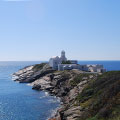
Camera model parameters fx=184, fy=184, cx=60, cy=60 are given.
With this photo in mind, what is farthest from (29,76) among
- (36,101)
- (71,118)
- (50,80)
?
(71,118)

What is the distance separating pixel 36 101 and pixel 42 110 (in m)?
12.2

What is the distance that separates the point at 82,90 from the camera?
58.4m

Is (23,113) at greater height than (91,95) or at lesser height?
lesser

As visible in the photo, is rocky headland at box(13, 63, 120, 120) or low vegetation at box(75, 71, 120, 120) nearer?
low vegetation at box(75, 71, 120, 120)

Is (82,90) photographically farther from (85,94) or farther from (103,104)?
(103,104)

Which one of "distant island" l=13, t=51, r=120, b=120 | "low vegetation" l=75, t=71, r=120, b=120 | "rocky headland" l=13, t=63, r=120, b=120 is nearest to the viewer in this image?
"low vegetation" l=75, t=71, r=120, b=120

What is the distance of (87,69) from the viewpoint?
11656 centimetres

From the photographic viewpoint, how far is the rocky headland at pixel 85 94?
3269 centimetres

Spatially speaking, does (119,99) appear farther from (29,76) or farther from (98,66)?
(29,76)

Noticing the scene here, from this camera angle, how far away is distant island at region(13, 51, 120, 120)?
34.2 m

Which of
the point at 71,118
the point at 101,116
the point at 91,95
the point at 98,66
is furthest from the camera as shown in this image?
the point at 98,66

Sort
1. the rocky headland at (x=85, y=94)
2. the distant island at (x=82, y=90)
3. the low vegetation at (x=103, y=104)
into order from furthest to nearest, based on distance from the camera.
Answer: the distant island at (x=82, y=90)
the rocky headland at (x=85, y=94)
the low vegetation at (x=103, y=104)

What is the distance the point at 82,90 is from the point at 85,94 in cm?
520

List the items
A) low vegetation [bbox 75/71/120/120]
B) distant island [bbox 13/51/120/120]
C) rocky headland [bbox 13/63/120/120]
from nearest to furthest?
low vegetation [bbox 75/71/120/120] < rocky headland [bbox 13/63/120/120] < distant island [bbox 13/51/120/120]
